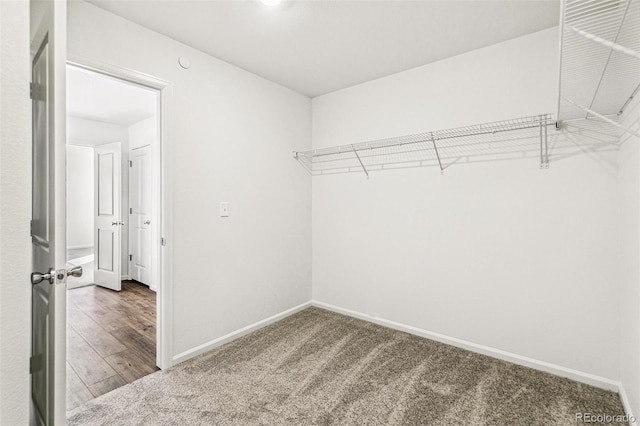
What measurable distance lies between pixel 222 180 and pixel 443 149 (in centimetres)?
193

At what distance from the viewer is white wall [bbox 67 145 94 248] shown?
7.41 metres

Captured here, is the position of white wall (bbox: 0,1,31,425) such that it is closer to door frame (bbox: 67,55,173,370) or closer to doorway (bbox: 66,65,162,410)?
door frame (bbox: 67,55,173,370)

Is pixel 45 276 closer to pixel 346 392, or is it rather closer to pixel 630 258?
pixel 346 392

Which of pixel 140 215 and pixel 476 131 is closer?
pixel 476 131

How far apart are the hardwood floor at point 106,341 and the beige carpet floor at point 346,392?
205 millimetres

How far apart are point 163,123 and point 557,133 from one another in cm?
281

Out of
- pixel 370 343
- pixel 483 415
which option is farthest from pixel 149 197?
pixel 483 415

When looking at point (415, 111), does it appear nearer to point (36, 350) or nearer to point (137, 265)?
point (36, 350)

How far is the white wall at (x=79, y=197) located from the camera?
24.3 ft

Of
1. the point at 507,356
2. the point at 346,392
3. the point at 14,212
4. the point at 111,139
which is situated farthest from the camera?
the point at 111,139

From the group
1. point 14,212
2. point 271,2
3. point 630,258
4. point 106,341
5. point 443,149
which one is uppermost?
point 271,2

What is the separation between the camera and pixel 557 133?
2150mm

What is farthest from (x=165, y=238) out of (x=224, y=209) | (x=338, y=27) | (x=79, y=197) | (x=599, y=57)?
(x=79, y=197)

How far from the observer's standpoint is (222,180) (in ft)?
8.68
